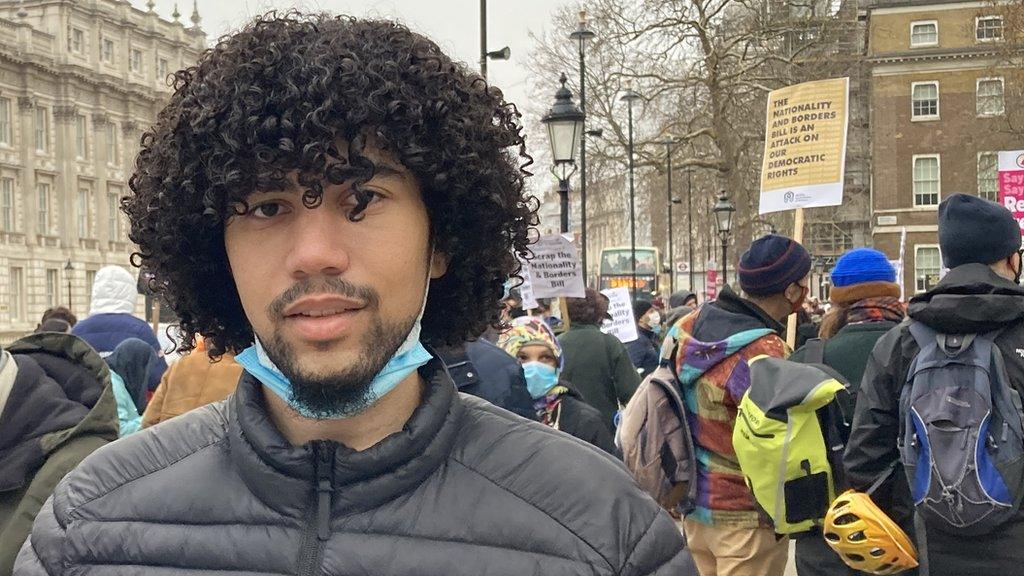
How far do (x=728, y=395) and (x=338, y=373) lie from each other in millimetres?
3547

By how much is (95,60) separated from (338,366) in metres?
68.2

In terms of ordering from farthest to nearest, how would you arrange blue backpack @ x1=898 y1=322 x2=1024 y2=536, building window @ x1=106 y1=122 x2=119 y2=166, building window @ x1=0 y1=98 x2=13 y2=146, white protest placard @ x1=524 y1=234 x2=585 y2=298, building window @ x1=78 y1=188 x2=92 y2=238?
1. building window @ x1=106 y1=122 x2=119 y2=166
2. building window @ x1=78 y1=188 x2=92 y2=238
3. building window @ x1=0 y1=98 x2=13 y2=146
4. white protest placard @ x1=524 y1=234 x2=585 y2=298
5. blue backpack @ x1=898 y1=322 x2=1024 y2=536

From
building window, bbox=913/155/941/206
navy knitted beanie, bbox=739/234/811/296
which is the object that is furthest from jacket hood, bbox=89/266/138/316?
building window, bbox=913/155/941/206

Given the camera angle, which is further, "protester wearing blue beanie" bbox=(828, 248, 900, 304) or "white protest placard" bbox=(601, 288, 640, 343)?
"white protest placard" bbox=(601, 288, 640, 343)

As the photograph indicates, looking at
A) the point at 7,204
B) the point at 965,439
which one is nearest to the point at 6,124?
the point at 7,204

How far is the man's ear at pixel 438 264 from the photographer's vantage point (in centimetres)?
220

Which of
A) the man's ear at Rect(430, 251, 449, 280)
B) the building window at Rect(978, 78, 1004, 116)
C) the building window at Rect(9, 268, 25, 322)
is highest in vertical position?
the building window at Rect(978, 78, 1004, 116)

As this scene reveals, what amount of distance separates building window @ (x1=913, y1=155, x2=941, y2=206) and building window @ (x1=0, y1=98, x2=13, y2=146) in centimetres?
4035

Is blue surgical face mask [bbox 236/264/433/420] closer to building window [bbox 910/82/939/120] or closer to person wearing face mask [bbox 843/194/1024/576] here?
person wearing face mask [bbox 843/194/1024/576]

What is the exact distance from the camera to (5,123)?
57.0 meters

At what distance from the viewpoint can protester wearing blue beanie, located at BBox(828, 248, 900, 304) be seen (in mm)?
5781

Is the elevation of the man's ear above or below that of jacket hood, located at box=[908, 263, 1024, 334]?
above

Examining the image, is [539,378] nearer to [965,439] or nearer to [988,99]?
[965,439]

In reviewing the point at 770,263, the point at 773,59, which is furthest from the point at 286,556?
the point at 773,59
